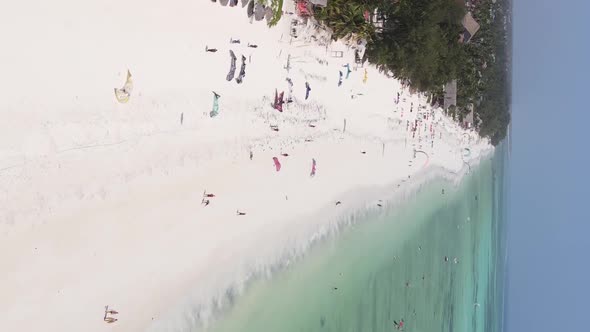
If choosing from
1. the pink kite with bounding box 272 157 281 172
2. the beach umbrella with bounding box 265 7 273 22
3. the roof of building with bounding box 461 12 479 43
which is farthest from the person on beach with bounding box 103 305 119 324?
the roof of building with bounding box 461 12 479 43

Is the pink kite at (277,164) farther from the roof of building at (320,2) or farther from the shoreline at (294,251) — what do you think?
the roof of building at (320,2)

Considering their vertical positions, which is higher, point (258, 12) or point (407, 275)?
point (258, 12)

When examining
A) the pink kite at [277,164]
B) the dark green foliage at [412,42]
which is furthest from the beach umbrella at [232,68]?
the dark green foliage at [412,42]

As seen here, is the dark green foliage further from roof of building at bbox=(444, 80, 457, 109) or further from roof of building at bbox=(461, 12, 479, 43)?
roof of building at bbox=(461, 12, 479, 43)

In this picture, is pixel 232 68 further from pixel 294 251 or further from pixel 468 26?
pixel 468 26

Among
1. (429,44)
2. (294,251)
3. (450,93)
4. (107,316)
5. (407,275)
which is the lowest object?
(407,275)

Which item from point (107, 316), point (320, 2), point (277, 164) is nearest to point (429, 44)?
point (320, 2)
